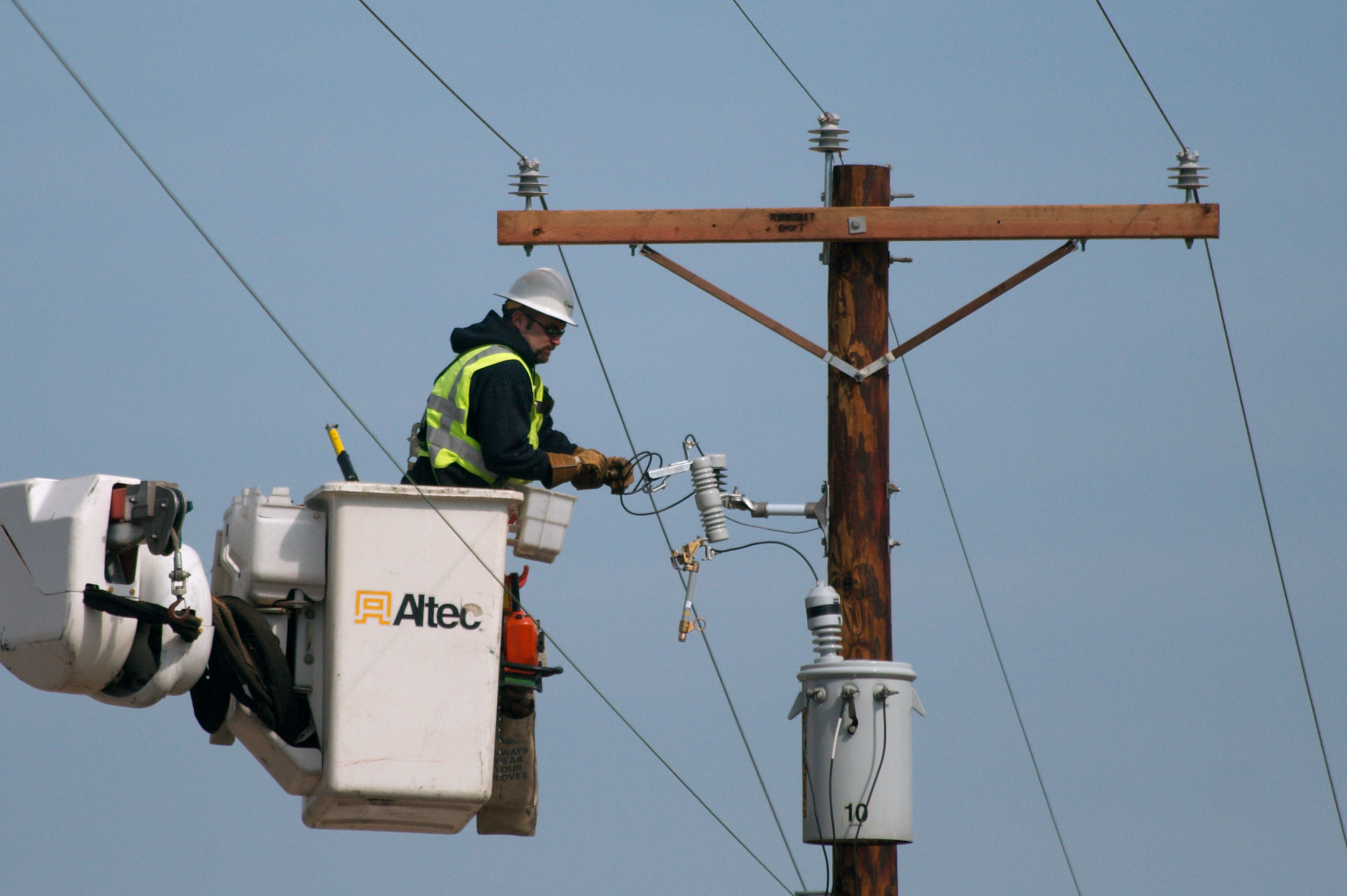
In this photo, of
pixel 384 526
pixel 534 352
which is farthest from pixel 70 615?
pixel 534 352

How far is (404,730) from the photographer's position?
28.2 ft

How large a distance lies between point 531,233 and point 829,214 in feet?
4.33

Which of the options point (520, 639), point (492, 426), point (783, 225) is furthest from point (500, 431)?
point (783, 225)

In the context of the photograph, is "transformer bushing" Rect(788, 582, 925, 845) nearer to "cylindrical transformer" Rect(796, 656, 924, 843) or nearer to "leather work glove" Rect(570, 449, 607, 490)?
"cylindrical transformer" Rect(796, 656, 924, 843)

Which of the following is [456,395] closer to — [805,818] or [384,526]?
[384,526]

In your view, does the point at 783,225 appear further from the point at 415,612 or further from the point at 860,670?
the point at 415,612

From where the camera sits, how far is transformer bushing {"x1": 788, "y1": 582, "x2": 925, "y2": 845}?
372 inches

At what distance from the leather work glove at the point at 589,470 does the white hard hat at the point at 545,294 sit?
0.60 metres

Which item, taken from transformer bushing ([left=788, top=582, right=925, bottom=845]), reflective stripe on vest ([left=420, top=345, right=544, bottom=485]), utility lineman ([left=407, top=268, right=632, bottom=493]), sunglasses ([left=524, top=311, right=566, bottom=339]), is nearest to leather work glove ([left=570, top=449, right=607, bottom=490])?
utility lineman ([left=407, top=268, right=632, bottom=493])

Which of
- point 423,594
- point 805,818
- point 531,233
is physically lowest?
point 805,818

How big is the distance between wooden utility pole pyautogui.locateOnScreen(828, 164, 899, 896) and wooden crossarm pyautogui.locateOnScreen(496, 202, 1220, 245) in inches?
4.5

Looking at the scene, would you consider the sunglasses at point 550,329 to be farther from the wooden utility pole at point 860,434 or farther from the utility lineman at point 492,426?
the wooden utility pole at point 860,434

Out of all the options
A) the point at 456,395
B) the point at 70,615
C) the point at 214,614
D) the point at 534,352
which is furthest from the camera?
the point at 534,352

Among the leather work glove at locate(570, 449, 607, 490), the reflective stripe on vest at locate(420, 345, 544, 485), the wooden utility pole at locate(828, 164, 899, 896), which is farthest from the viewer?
the wooden utility pole at locate(828, 164, 899, 896)
